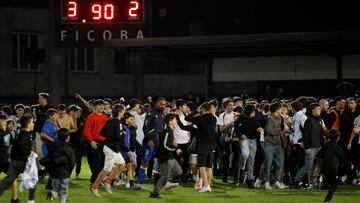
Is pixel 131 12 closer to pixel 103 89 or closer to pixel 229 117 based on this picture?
pixel 229 117

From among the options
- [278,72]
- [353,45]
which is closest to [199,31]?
[278,72]

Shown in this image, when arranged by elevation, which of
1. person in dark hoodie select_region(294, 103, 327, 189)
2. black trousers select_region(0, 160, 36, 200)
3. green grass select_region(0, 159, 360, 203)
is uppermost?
person in dark hoodie select_region(294, 103, 327, 189)

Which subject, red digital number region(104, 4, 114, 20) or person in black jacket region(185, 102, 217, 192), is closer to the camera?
person in black jacket region(185, 102, 217, 192)

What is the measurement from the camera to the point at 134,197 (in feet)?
61.2

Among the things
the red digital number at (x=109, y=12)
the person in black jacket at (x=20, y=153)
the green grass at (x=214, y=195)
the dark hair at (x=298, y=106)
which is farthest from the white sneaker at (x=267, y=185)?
the red digital number at (x=109, y=12)

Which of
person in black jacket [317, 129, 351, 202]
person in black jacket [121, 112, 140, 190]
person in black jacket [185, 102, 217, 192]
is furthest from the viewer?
person in black jacket [121, 112, 140, 190]

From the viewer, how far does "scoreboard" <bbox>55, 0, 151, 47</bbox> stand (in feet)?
91.7

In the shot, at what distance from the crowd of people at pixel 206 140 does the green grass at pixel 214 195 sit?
259 mm

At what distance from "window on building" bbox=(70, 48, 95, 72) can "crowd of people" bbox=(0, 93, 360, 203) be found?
90.9ft

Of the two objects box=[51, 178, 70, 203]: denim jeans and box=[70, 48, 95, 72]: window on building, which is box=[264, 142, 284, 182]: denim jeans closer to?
box=[51, 178, 70, 203]: denim jeans

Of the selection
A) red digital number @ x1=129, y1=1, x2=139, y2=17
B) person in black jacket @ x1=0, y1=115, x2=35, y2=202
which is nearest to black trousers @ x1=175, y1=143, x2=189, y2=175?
red digital number @ x1=129, y1=1, x2=139, y2=17

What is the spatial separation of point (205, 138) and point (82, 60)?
3273cm

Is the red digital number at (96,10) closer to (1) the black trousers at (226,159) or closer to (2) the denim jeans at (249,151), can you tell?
(1) the black trousers at (226,159)

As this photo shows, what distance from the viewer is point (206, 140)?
19531 millimetres
